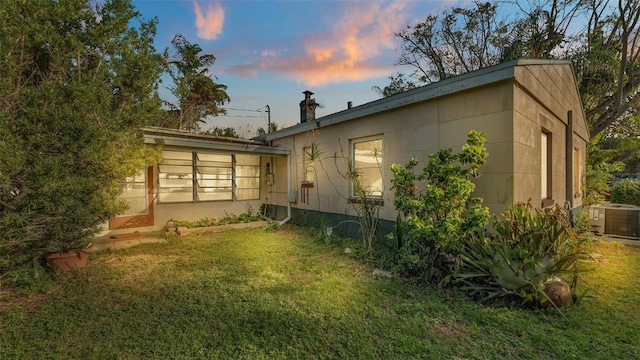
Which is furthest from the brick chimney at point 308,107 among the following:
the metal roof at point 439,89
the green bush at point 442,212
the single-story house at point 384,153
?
the green bush at point 442,212

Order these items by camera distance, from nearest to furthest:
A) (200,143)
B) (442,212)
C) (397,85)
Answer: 1. (442,212)
2. (200,143)
3. (397,85)

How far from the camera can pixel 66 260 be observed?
4.38 metres

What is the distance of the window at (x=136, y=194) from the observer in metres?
7.38

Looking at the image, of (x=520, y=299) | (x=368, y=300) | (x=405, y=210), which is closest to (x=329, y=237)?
(x=405, y=210)

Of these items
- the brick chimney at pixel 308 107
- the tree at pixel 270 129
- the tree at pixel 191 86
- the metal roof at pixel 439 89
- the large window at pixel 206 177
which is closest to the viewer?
the metal roof at pixel 439 89

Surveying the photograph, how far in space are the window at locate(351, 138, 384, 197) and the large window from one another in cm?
437

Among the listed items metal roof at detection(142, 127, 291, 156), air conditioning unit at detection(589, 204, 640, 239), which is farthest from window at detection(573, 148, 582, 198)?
metal roof at detection(142, 127, 291, 156)

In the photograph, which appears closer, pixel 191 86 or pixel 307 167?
pixel 307 167

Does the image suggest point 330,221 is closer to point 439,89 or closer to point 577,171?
point 439,89

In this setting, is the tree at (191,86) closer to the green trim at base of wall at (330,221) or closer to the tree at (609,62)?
the green trim at base of wall at (330,221)

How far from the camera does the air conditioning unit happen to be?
635 centimetres

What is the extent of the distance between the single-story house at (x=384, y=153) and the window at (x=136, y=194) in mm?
24

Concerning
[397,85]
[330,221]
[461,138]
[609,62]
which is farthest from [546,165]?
[397,85]

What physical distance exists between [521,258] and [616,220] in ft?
18.7
